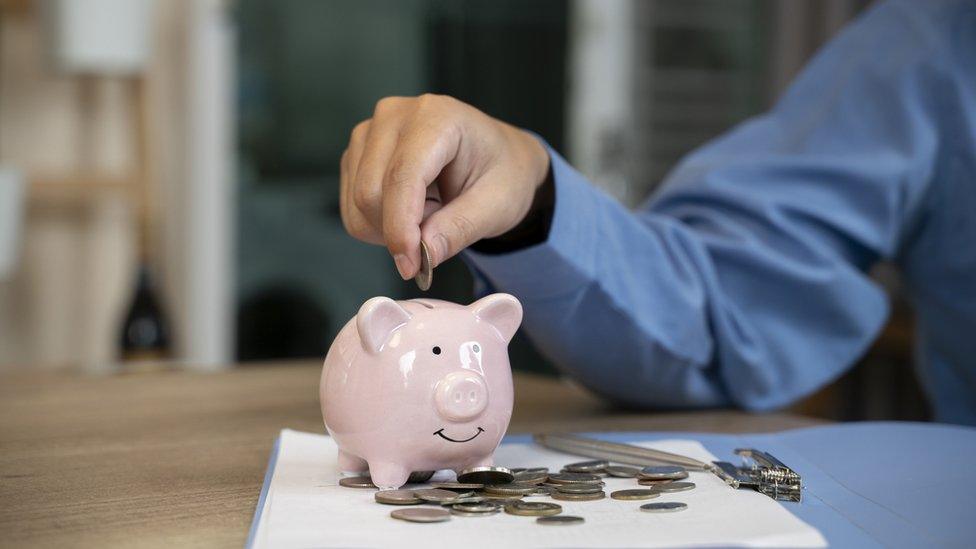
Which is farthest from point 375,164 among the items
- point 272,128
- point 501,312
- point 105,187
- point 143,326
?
point 272,128

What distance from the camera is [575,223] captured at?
879mm

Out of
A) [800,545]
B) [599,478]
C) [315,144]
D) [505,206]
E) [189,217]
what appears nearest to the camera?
[800,545]

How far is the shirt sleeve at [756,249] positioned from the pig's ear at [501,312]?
204mm

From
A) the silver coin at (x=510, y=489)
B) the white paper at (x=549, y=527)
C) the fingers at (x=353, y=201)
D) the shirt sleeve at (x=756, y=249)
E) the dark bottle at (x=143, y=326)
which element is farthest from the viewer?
the dark bottle at (x=143, y=326)

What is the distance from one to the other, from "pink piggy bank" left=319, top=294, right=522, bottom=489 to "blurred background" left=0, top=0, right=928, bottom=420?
1.70 m

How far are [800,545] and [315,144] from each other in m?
2.93

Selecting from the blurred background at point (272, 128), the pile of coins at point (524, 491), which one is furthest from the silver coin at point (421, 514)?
the blurred background at point (272, 128)

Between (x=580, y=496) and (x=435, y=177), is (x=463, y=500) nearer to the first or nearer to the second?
(x=580, y=496)

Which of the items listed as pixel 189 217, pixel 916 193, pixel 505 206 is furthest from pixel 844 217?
pixel 189 217

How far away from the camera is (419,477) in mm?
626

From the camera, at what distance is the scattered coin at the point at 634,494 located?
55cm

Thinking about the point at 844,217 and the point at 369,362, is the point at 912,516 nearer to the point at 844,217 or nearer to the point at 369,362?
the point at 369,362

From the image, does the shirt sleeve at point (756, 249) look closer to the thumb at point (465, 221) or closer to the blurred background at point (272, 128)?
→ the thumb at point (465, 221)

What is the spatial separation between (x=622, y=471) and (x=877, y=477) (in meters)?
0.16
